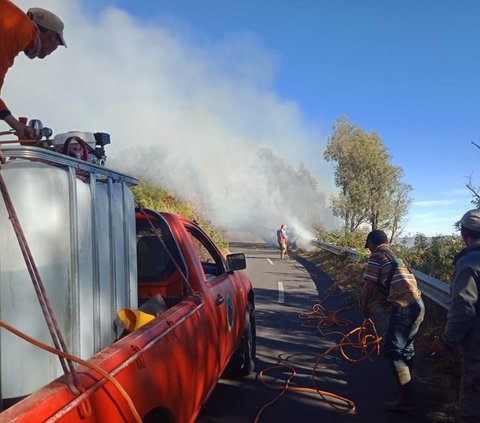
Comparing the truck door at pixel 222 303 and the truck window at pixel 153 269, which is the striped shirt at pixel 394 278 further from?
the truck window at pixel 153 269

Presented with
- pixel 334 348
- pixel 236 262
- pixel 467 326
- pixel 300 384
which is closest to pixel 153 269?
pixel 236 262

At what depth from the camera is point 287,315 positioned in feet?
28.3

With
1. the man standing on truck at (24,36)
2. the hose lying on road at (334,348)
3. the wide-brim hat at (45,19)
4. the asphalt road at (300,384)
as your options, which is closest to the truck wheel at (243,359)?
the asphalt road at (300,384)

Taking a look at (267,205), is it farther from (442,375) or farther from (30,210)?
(30,210)

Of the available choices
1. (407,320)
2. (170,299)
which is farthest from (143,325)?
(407,320)

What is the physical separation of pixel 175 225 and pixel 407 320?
2.46 metres

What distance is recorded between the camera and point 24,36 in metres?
2.58

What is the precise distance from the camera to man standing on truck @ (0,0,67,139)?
254 cm

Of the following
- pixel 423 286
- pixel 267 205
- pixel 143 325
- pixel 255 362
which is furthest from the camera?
pixel 267 205

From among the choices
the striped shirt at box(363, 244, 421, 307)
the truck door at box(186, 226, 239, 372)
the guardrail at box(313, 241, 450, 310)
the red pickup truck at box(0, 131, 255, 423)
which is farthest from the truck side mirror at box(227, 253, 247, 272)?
the guardrail at box(313, 241, 450, 310)

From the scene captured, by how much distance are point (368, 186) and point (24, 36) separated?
3337cm

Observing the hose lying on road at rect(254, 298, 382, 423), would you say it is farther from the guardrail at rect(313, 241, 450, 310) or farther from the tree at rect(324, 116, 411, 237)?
the tree at rect(324, 116, 411, 237)

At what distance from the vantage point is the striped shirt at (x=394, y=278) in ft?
14.9

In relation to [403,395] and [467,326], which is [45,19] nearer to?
[467,326]
